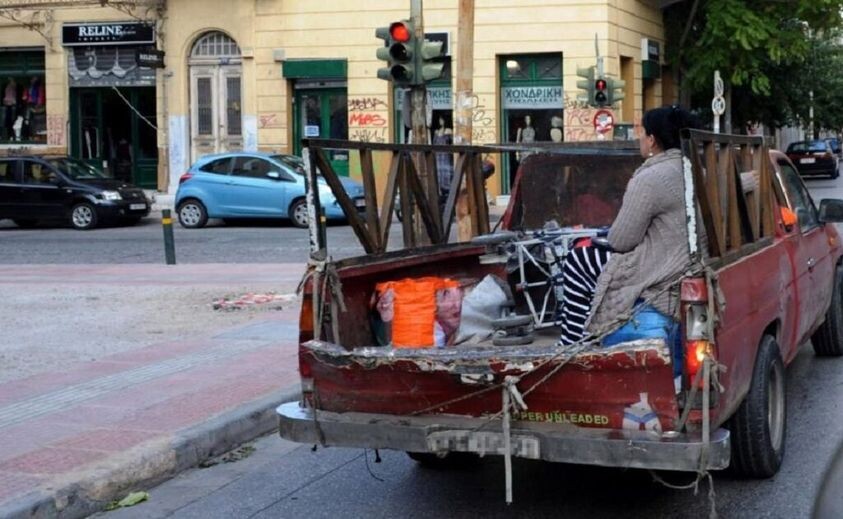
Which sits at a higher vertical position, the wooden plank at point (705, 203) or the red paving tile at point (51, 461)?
the wooden plank at point (705, 203)

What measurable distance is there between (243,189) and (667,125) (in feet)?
65.4

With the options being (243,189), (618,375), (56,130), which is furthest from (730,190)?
(56,130)

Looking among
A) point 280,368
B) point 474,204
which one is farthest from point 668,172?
point 280,368

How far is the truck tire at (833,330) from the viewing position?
9.02 m

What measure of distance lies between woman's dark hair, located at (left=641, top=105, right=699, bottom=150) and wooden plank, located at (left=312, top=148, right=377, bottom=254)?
1.57 meters

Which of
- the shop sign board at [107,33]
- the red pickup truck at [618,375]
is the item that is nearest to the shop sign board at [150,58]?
the shop sign board at [107,33]

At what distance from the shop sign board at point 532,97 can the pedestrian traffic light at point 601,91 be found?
4.95 m

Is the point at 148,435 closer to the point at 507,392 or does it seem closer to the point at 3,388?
the point at 3,388

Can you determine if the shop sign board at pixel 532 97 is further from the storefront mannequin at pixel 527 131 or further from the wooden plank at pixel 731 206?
the wooden plank at pixel 731 206

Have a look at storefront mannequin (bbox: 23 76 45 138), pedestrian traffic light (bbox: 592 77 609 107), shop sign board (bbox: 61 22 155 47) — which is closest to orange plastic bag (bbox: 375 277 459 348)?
pedestrian traffic light (bbox: 592 77 609 107)

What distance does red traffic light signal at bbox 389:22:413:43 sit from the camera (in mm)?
15500

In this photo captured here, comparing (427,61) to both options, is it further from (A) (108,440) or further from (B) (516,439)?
(B) (516,439)

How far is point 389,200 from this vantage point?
6656 millimetres

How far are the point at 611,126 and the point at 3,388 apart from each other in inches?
734
